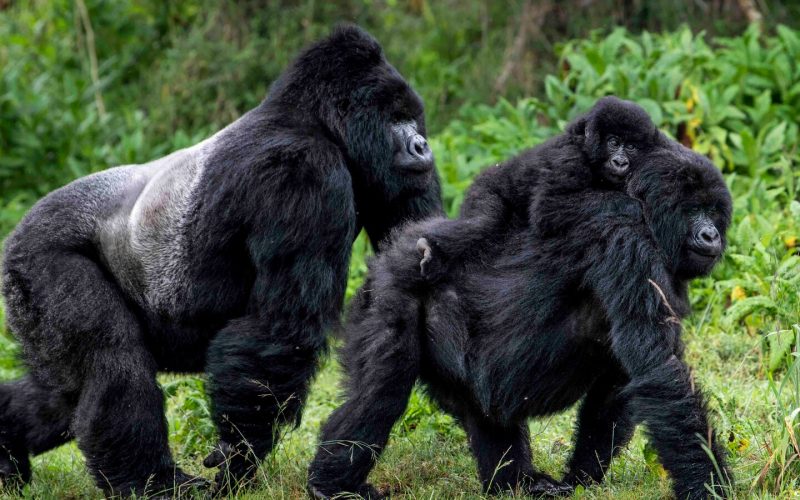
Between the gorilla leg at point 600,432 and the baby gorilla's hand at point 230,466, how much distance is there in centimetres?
118

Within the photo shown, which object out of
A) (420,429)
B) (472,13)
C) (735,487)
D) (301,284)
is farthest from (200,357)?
(472,13)

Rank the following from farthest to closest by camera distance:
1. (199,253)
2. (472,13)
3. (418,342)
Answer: (472,13), (199,253), (418,342)

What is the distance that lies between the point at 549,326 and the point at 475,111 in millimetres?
4439

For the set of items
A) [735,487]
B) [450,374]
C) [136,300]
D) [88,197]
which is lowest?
[735,487]

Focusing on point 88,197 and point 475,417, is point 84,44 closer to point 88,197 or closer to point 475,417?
point 88,197

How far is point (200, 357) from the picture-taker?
431cm

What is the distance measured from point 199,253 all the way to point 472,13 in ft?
20.0

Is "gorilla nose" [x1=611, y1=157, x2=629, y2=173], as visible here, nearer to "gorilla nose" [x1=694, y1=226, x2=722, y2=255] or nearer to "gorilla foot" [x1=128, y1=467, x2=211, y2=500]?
"gorilla nose" [x1=694, y1=226, x2=722, y2=255]

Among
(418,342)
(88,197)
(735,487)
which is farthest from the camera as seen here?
(88,197)

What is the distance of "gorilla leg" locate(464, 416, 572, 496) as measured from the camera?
153 inches

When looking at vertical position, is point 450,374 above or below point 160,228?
below

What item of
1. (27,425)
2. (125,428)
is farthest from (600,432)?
(27,425)

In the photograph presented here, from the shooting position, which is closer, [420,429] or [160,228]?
[160,228]

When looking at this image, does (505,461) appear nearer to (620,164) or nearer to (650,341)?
(650,341)
